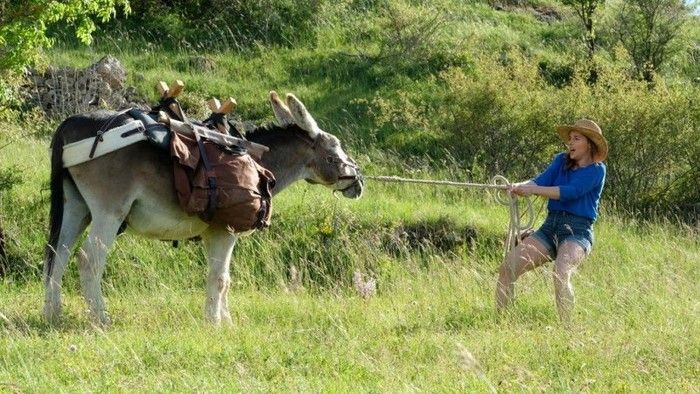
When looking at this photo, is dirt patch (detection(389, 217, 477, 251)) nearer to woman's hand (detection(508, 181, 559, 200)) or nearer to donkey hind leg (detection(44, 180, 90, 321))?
woman's hand (detection(508, 181, 559, 200))

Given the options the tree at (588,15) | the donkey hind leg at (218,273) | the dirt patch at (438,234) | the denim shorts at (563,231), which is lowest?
the tree at (588,15)

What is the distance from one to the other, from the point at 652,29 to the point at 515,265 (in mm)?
16092

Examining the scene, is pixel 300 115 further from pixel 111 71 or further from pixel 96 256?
pixel 111 71

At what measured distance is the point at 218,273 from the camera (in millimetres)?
8906

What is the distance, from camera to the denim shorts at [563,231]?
28.8ft

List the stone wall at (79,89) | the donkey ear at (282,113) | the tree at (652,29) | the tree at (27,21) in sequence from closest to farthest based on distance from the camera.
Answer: the donkey ear at (282,113) → the tree at (27,21) → the stone wall at (79,89) → the tree at (652,29)

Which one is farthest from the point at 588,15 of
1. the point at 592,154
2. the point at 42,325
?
the point at 42,325

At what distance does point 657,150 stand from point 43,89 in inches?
431

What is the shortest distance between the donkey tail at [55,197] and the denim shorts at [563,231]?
4086 mm

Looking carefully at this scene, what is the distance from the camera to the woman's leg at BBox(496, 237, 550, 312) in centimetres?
879

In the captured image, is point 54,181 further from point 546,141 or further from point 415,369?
point 546,141

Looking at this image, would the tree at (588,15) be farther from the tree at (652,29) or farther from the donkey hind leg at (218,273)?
the donkey hind leg at (218,273)

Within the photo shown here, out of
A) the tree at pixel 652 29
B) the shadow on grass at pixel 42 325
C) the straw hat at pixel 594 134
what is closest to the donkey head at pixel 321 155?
the straw hat at pixel 594 134

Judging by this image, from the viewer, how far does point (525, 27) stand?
1067 inches
